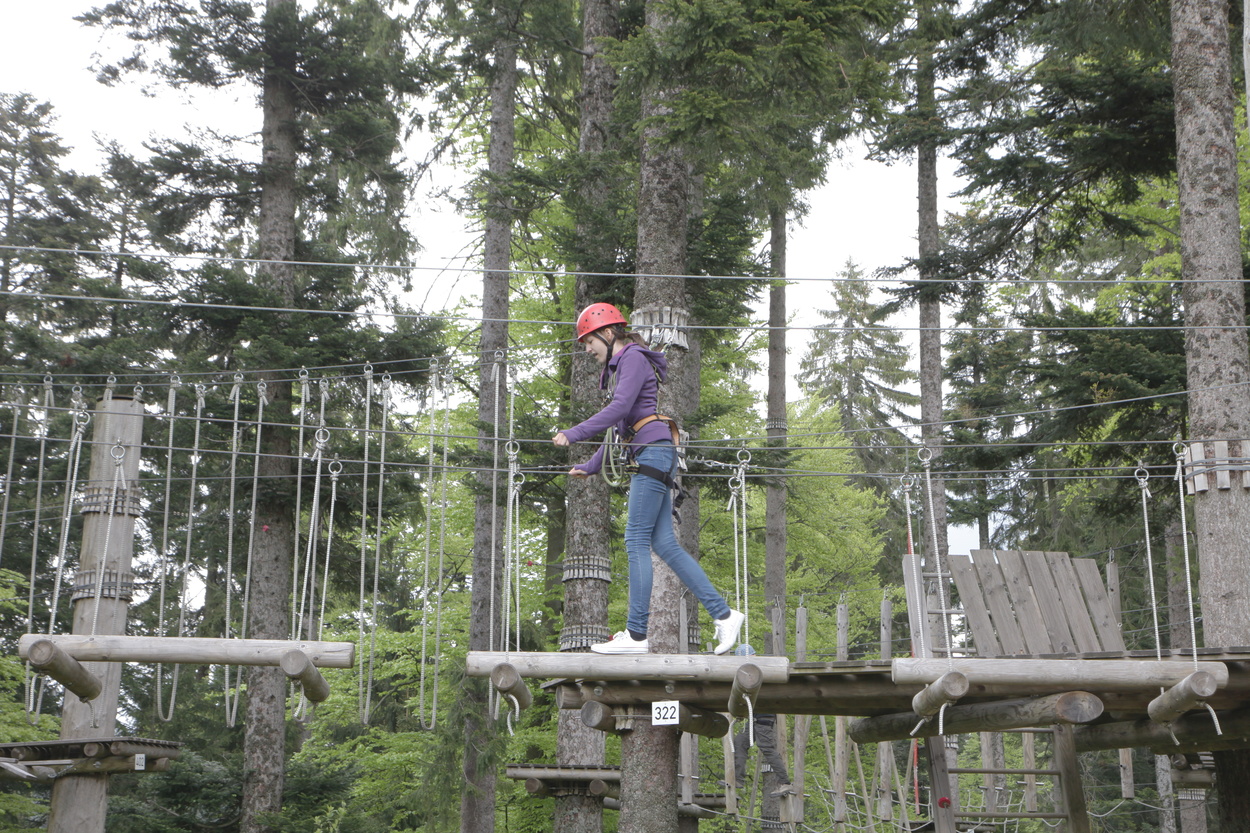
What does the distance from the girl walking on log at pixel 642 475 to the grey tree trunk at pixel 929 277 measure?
637 cm

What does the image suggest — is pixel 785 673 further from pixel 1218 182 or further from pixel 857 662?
pixel 1218 182

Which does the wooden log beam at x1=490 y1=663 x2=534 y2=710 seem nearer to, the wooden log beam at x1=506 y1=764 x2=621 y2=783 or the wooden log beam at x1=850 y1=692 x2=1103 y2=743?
the wooden log beam at x1=850 y1=692 x2=1103 y2=743

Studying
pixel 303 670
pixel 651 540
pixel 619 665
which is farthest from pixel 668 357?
pixel 303 670

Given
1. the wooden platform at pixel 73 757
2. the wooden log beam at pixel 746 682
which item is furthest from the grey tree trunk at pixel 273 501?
the wooden log beam at pixel 746 682

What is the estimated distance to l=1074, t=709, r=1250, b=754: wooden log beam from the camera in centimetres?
567

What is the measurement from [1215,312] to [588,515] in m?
4.56

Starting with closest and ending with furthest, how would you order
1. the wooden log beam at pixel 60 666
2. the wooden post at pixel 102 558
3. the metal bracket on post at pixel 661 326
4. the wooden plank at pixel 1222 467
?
the wooden log beam at pixel 60 666 → the wooden post at pixel 102 558 → the wooden plank at pixel 1222 467 → the metal bracket on post at pixel 661 326

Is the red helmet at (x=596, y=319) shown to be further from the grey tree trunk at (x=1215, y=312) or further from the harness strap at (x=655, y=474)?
the grey tree trunk at (x=1215, y=312)

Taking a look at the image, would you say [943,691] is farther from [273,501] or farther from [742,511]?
[273,501]

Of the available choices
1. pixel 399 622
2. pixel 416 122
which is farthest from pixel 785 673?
pixel 399 622

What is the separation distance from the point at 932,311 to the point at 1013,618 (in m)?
8.01

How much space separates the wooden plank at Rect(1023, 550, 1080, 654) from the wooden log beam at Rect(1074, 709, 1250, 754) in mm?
625

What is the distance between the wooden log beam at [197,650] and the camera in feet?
17.0

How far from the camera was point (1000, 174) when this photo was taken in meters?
10.6
